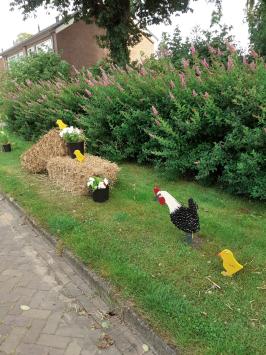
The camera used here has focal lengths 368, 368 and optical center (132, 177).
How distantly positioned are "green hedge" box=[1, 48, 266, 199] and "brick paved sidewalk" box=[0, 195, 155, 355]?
2.81 m

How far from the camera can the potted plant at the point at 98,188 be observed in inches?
230

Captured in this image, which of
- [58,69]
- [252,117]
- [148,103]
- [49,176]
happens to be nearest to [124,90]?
[148,103]

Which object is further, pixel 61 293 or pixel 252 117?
pixel 252 117

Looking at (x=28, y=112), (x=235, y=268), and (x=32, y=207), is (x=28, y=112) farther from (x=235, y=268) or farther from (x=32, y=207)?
(x=235, y=268)

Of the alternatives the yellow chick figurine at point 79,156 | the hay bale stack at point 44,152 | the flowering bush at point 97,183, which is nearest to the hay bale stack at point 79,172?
the yellow chick figurine at point 79,156

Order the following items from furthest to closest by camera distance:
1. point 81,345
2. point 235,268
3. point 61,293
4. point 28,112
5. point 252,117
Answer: point 28,112, point 252,117, point 61,293, point 235,268, point 81,345

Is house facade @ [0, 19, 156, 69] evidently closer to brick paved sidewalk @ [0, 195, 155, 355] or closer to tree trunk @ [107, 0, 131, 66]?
tree trunk @ [107, 0, 131, 66]

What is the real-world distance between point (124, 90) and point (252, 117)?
2.96 meters

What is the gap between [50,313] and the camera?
3.53 metres

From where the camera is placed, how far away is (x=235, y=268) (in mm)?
3514

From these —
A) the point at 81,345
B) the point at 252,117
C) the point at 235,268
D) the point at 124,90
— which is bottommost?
the point at 81,345

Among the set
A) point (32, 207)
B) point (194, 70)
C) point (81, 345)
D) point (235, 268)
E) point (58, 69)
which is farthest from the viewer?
point (58, 69)

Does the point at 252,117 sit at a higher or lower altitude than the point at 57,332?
higher

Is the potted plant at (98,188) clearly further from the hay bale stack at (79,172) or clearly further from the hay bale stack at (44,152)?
the hay bale stack at (44,152)
